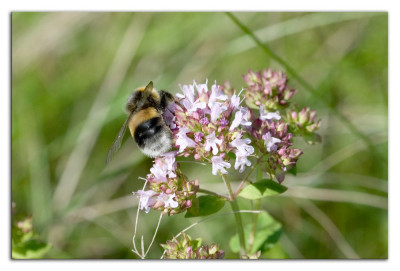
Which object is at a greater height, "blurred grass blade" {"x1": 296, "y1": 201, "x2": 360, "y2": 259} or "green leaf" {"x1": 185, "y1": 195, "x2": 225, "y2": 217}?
"green leaf" {"x1": 185, "y1": 195, "x2": 225, "y2": 217}

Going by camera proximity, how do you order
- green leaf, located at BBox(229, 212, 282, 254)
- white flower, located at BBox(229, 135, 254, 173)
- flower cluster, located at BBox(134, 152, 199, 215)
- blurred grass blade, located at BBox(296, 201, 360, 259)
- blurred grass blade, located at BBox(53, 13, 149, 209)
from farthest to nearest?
blurred grass blade, located at BBox(53, 13, 149, 209) → blurred grass blade, located at BBox(296, 201, 360, 259) → green leaf, located at BBox(229, 212, 282, 254) → flower cluster, located at BBox(134, 152, 199, 215) → white flower, located at BBox(229, 135, 254, 173)

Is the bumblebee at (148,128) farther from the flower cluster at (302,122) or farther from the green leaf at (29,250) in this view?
the green leaf at (29,250)

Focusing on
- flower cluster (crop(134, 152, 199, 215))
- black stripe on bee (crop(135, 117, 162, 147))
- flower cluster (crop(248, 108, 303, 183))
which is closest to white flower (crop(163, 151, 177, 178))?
flower cluster (crop(134, 152, 199, 215))

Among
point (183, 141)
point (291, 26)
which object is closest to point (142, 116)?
point (183, 141)

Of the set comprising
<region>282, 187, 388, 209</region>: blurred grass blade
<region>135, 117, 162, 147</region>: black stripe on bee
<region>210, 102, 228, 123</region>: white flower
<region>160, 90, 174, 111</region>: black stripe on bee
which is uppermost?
<region>160, 90, 174, 111</region>: black stripe on bee

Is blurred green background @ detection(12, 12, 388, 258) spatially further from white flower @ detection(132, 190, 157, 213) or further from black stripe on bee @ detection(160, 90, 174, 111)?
black stripe on bee @ detection(160, 90, 174, 111)

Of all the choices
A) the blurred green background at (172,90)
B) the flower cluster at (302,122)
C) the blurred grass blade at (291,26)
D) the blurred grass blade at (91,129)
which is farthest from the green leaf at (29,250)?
the blurred grass blade at (291,26)
